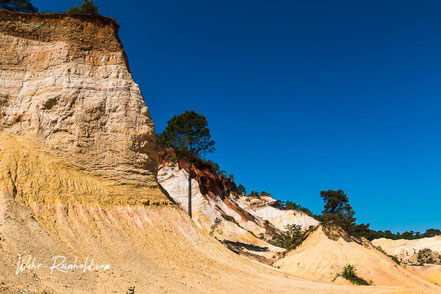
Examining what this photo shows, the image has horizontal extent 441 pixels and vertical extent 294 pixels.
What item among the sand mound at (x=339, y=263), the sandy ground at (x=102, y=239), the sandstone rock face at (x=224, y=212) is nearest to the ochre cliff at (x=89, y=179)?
the sandy ground at (x=102, y=239)

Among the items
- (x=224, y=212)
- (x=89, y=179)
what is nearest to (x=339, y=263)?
(x=89, y=179)

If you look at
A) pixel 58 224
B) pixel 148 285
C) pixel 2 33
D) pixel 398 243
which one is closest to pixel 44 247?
pixel 58 224

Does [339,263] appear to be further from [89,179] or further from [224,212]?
[224,212]

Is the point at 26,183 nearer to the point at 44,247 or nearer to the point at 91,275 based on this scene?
the point at 44,247

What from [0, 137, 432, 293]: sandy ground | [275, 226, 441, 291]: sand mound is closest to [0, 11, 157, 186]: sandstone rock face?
[0, 137, 432, 293]: sandy ground

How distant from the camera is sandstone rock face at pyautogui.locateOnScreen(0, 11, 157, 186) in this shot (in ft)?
53.3

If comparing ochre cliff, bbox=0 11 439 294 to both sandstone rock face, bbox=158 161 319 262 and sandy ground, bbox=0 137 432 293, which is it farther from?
sandstone rock face, bbox=158 161 319 262

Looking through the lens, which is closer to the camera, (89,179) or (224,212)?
(89,179)

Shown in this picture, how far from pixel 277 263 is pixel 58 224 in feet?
56.4

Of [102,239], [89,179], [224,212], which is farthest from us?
[224,212]

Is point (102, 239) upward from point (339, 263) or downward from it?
downward

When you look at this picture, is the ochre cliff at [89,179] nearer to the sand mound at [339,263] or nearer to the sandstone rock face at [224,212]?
the sand mound at [339,263]

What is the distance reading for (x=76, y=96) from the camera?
1723cm

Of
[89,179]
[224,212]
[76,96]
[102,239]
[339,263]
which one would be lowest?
[102,239]
